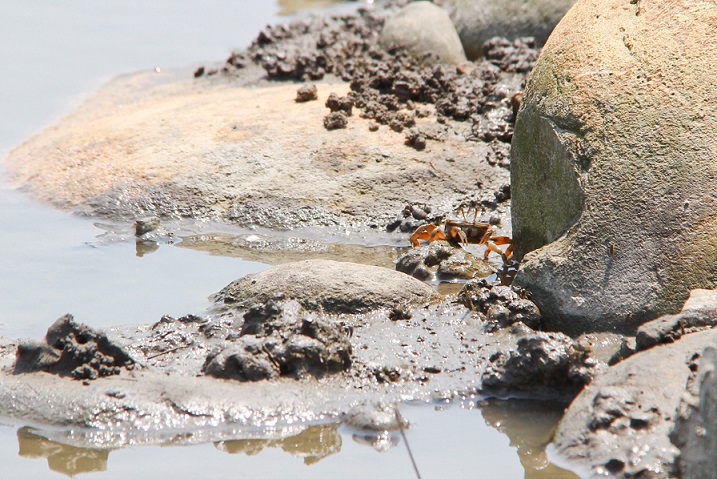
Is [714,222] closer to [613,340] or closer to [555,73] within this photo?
[613,340]

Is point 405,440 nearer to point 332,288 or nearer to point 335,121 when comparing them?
point 332,288

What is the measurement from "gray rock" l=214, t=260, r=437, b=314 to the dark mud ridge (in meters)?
0.18

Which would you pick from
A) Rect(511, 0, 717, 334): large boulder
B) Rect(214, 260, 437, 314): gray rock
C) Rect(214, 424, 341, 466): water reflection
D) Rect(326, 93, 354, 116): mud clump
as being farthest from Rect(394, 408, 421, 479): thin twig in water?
Rect(326, 93, 354, 116): mud clump

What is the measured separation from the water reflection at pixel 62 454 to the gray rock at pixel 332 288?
→ 4.65ft

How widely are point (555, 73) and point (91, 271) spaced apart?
120 inches

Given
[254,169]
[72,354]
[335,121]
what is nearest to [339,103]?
[335,121]

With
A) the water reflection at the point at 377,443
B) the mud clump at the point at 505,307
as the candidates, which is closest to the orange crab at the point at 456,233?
the mud clump at the point at 505,307

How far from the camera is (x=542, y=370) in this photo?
4133 mm

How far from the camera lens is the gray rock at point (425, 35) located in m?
9.11

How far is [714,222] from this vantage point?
4504mm

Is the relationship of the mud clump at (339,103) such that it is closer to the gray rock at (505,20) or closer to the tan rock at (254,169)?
the tan rock at (254,169)

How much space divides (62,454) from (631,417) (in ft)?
7.33

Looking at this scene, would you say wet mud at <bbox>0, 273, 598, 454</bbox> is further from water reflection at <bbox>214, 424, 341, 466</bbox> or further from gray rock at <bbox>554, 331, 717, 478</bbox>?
gray rock at <bbox>554, 331, 717, 478</bbox>

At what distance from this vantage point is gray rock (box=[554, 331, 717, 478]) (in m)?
3.48
